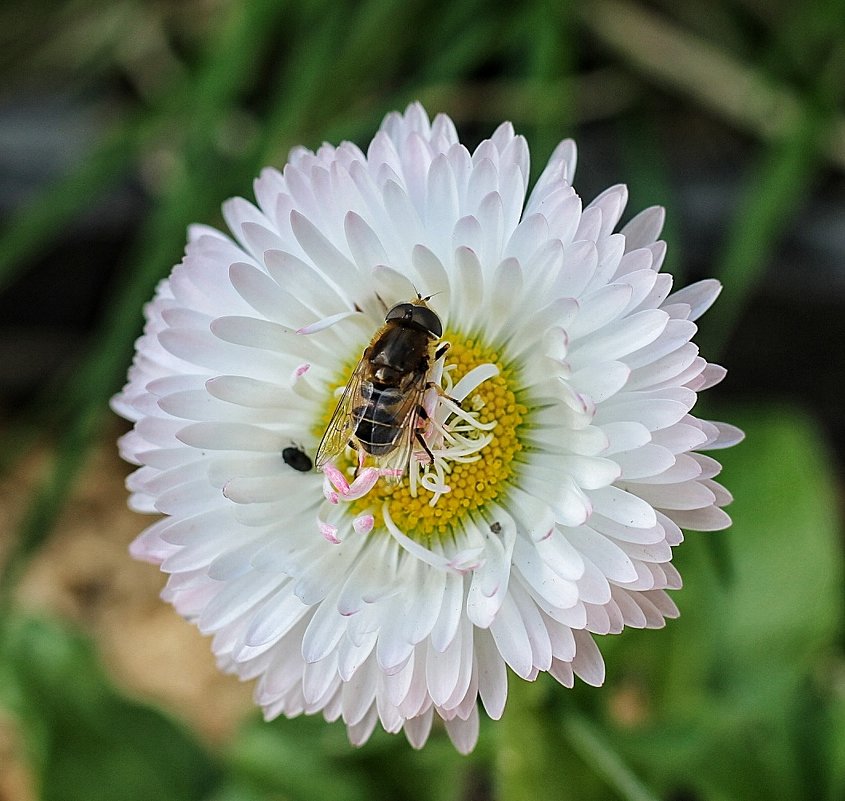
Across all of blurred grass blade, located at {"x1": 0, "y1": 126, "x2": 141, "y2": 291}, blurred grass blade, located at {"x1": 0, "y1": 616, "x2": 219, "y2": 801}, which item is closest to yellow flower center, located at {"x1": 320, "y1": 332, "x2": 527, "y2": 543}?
blurred grass blade, located at {"x1": 0, "y1": 616, "x2": 219, "y2": 801}

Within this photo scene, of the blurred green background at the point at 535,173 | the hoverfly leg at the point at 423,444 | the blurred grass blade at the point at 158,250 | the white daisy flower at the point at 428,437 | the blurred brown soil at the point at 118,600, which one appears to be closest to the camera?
the white daisy flower at the point at 428,437

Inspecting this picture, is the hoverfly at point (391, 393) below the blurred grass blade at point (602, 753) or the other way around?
the other way around

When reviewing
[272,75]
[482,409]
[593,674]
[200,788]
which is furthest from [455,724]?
[272,75]

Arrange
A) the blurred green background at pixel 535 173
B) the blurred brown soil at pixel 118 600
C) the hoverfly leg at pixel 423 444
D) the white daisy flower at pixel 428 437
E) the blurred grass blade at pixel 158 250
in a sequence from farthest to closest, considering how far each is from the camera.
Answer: the blurred brown soil at pixel 118 600
the blurred grass blade at pixel 158 250
the blurred green background at pixel 535 173
the hoverfly leg at pixel 423 444
the white daisy flower at pixel 428 437

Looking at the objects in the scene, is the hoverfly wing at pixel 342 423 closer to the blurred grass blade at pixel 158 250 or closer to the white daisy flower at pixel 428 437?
the white daisy flower at pixel 428 437

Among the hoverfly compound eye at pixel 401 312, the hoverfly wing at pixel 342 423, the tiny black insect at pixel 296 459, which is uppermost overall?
the hoverfly compound eye at pixel 401 312

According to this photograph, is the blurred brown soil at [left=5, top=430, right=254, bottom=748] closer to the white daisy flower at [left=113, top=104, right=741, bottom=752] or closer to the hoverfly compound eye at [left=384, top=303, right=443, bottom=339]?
the white daisy flower at [left=113, top=104, right=741, bottom=752]

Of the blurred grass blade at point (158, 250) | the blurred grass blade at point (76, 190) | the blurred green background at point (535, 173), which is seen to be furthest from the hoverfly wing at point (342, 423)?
the blurred grass blade at point (76, 190)

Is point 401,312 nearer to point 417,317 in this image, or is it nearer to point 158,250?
point 417,317
